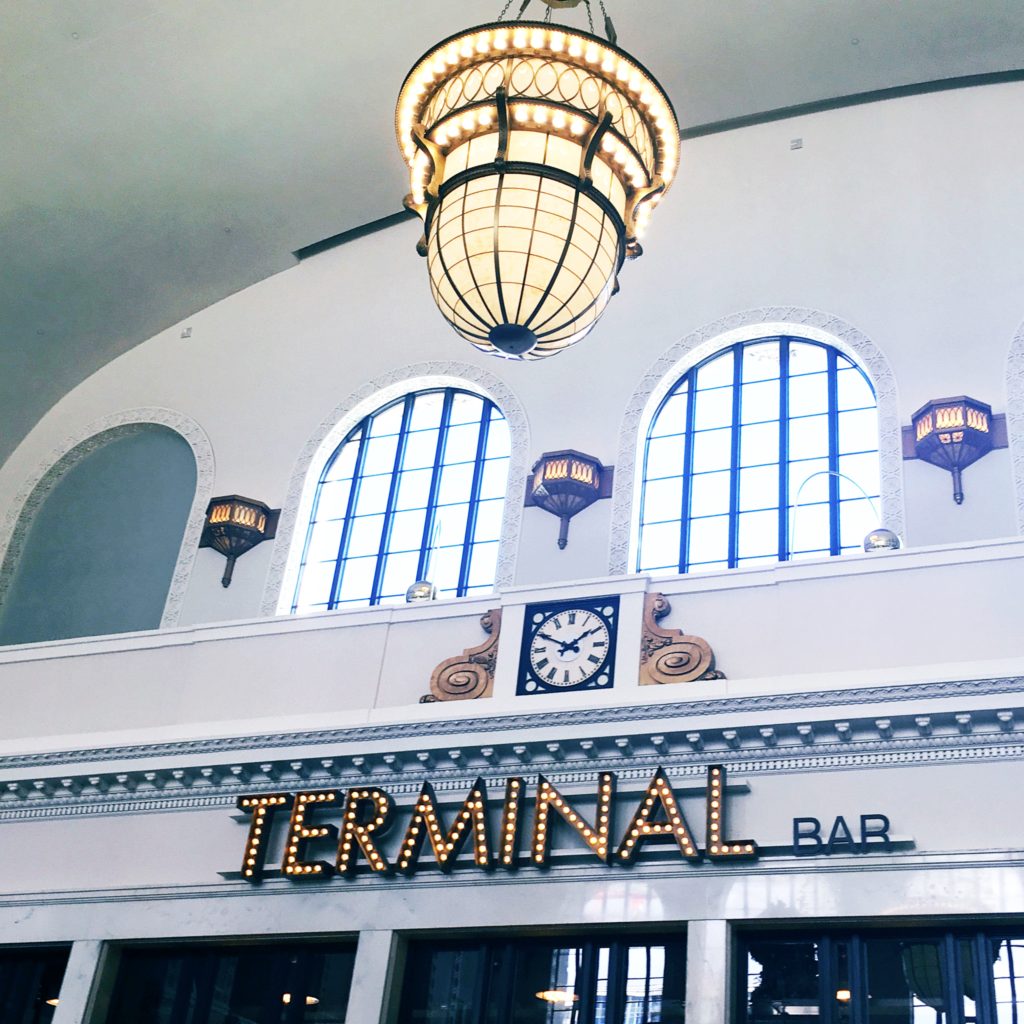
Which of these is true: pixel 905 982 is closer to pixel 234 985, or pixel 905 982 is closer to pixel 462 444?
pixel 234 985

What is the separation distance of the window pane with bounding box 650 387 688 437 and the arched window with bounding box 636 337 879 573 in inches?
0.4

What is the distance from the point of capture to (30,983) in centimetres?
990

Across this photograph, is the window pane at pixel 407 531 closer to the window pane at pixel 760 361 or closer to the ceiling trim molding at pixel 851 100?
the window pane at pixel 760 361

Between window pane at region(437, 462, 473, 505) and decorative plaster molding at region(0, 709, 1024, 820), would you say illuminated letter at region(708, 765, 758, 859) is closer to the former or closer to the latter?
decorative plaster molding at region(0, 709, 1024, 820)

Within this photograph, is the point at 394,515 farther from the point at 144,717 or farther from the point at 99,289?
the point at 99,289

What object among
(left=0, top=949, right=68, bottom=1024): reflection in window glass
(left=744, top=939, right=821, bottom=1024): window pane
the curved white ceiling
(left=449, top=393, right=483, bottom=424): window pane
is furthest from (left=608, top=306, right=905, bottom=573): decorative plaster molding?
(left=0, top=949, right=68, bottom=1024): reflection in window glass

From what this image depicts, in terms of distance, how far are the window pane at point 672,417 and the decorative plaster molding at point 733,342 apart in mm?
94

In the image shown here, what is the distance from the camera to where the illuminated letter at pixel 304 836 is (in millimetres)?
9250

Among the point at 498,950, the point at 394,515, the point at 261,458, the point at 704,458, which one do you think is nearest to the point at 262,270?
the point at 261,458

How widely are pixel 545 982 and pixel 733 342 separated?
210 inches

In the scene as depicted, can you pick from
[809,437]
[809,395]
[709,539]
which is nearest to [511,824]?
[709,539]

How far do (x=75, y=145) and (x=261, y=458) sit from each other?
9.63ft

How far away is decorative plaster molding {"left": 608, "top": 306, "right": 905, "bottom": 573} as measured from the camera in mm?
10477

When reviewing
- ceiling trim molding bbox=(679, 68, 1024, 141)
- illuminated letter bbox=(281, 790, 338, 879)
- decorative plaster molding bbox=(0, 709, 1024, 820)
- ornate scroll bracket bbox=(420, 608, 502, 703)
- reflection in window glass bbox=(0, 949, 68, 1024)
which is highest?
ceiling trim molding bbox=(679, 68, 1024, 141)
